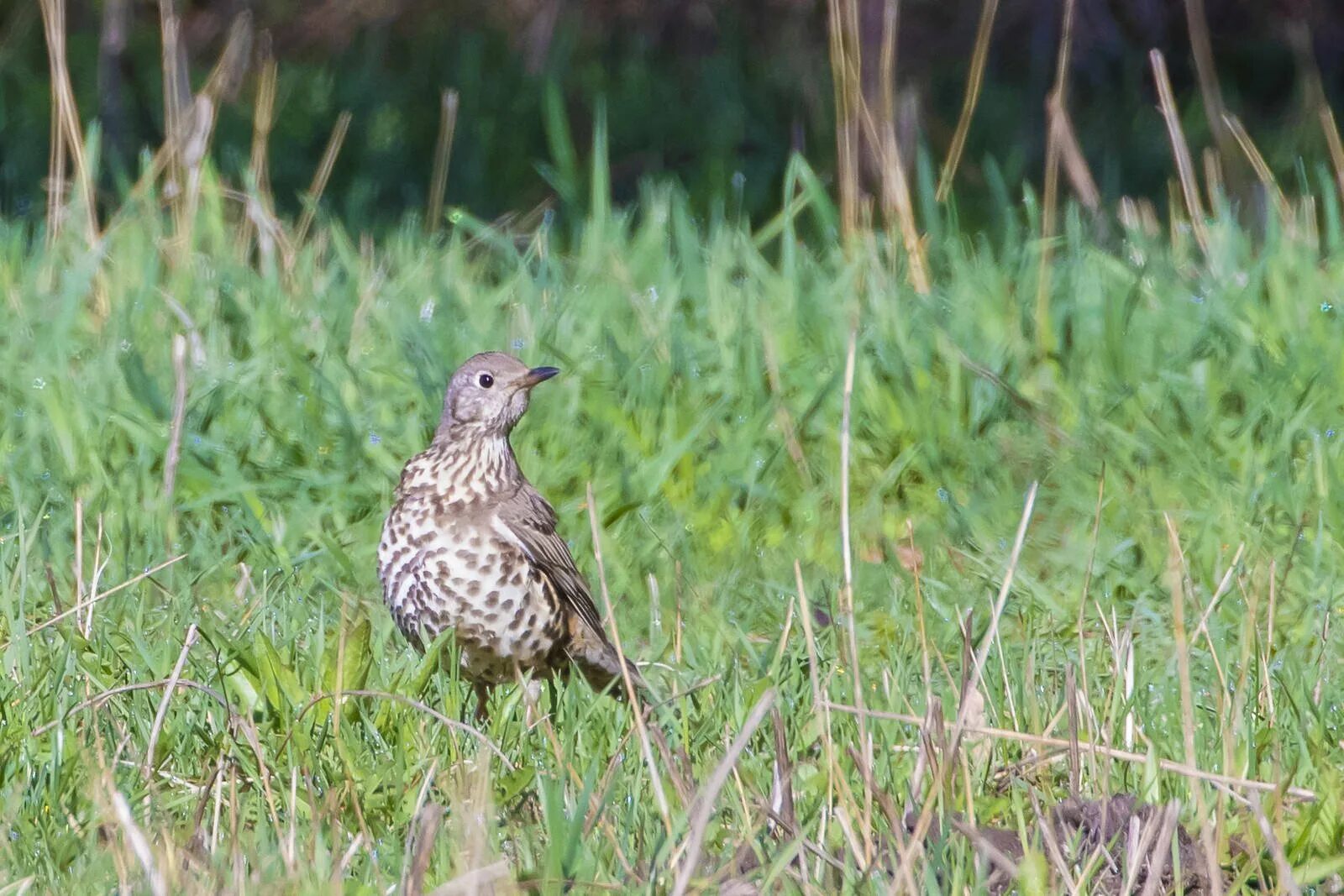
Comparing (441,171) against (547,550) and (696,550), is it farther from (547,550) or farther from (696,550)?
(547,550)

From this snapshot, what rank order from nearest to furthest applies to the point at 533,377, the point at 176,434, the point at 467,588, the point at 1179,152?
A: the point at 467,588 < the point at 533,377 < the point at 176,434 < the point at 1179,152

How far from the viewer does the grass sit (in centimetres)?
288

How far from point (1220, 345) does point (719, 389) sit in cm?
132

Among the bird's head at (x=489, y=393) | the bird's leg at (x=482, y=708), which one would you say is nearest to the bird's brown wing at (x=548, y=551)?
→ the bird's head at (x=489, y=393)

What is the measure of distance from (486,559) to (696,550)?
892 millimetres

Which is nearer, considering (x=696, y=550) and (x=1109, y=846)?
(x=1109, y=846)

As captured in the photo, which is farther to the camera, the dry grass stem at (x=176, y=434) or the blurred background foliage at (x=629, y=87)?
the blurred background foliage at (x=629, y=87)

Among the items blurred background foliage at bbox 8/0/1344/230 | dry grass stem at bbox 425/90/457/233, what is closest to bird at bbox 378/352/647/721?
dry grass stem at bbox 425/90/457/233

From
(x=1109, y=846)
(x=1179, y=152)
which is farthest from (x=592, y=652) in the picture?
(x=1179, y=152)

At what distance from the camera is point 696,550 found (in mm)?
4602

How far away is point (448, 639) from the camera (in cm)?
370

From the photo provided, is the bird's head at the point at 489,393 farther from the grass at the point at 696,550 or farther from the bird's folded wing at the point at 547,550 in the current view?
the grass at the point at 696,550

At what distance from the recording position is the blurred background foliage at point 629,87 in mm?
8102

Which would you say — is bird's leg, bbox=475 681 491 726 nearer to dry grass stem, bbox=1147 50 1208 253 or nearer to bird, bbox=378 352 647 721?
bird, bbox=378 352 647 721
